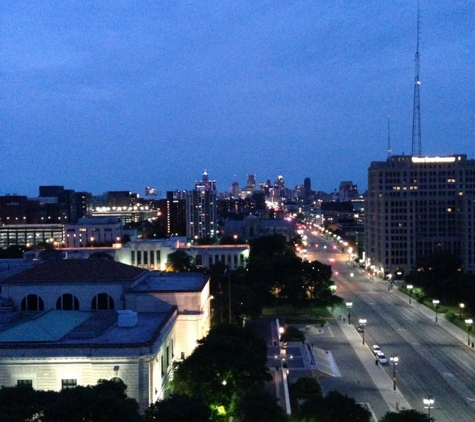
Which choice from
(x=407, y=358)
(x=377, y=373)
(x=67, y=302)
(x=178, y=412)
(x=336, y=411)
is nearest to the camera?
(x=178, y=412)

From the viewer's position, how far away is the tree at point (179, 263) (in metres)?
103

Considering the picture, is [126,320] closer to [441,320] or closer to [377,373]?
[377,373]

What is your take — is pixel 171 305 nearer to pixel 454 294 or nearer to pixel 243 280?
pixel 243 280

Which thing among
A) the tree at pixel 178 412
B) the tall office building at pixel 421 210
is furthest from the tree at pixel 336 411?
the tall office building at pixel 421 210

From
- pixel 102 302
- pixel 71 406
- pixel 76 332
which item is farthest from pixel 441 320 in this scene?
pixel 71 406

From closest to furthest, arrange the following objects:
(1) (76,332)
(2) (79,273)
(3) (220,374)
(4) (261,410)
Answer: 1. (4) (261,410)
2. (3) (220,374)
3. (1) (76,332)
4. (2) (79,273)

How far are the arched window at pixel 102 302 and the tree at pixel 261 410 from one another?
22.4 m

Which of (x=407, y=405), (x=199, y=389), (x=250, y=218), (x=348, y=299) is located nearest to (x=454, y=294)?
(x=348, y=299)

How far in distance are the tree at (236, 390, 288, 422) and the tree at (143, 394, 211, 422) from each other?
10.3 feet

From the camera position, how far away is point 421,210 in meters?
129

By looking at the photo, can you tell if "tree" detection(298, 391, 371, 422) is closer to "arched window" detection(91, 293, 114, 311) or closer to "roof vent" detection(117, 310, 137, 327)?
"roof vent" detection(117, 310, 137, 327)

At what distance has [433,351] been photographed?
206ft

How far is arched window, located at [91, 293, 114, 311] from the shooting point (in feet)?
178

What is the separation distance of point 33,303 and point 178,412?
2790cm
